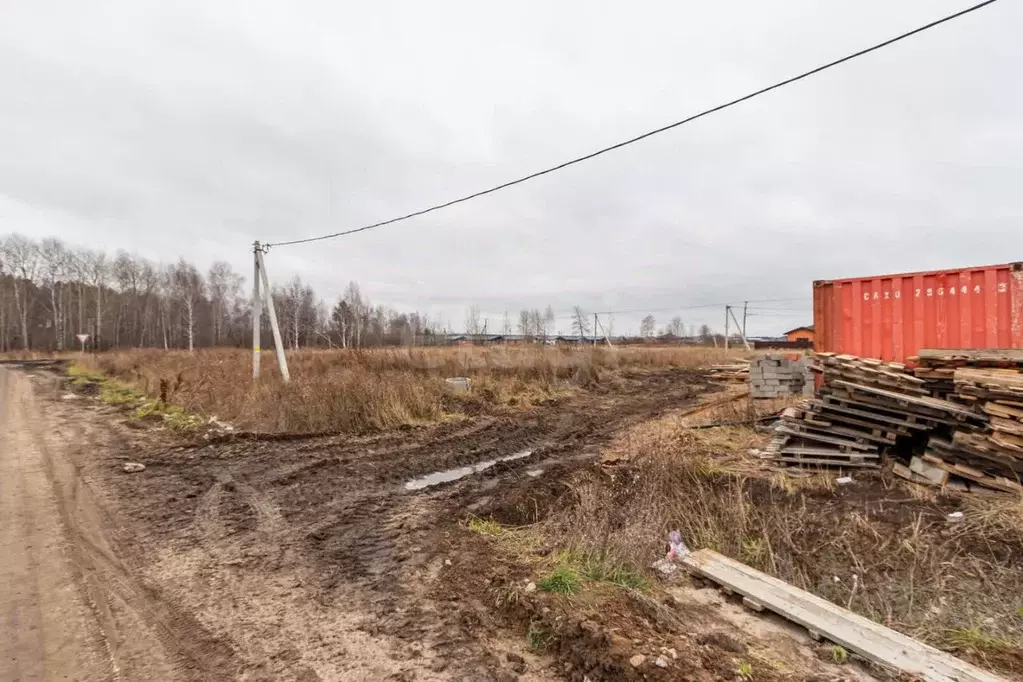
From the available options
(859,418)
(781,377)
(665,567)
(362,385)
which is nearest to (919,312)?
(859,418)

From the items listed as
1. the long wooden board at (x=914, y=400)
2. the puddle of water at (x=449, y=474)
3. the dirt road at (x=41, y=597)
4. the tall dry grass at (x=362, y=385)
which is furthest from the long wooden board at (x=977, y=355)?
the tall dry grass at (x=362, y=385)

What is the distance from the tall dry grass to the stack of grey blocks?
18.7 ft

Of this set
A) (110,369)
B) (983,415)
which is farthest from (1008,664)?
(110,369)

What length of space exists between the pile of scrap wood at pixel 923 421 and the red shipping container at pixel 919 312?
59.7 inches

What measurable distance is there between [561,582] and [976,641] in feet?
7.90

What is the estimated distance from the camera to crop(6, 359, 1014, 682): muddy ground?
2797 mm

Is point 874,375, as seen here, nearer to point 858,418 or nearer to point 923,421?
point 858,418

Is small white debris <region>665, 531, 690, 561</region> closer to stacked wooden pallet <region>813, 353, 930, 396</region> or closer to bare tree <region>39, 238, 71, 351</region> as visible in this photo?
stacked wooden pallet <region>813, 353, 930, 396</region>

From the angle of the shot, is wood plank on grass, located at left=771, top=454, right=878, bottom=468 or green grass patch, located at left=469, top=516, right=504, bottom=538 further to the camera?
wood plank on grass, located at left=771, top=454, right=878, bottom=468

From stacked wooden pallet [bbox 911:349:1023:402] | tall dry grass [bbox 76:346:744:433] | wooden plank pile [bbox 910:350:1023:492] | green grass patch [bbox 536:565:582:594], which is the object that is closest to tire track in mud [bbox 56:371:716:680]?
green grass patch [bbox 536:565:582:594]

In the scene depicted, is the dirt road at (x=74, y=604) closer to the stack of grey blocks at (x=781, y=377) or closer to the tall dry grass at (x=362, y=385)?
the tall dry grass at (x=362, y=385)

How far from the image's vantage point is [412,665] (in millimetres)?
2812

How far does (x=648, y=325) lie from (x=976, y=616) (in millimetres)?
86002

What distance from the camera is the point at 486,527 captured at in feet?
16.1
